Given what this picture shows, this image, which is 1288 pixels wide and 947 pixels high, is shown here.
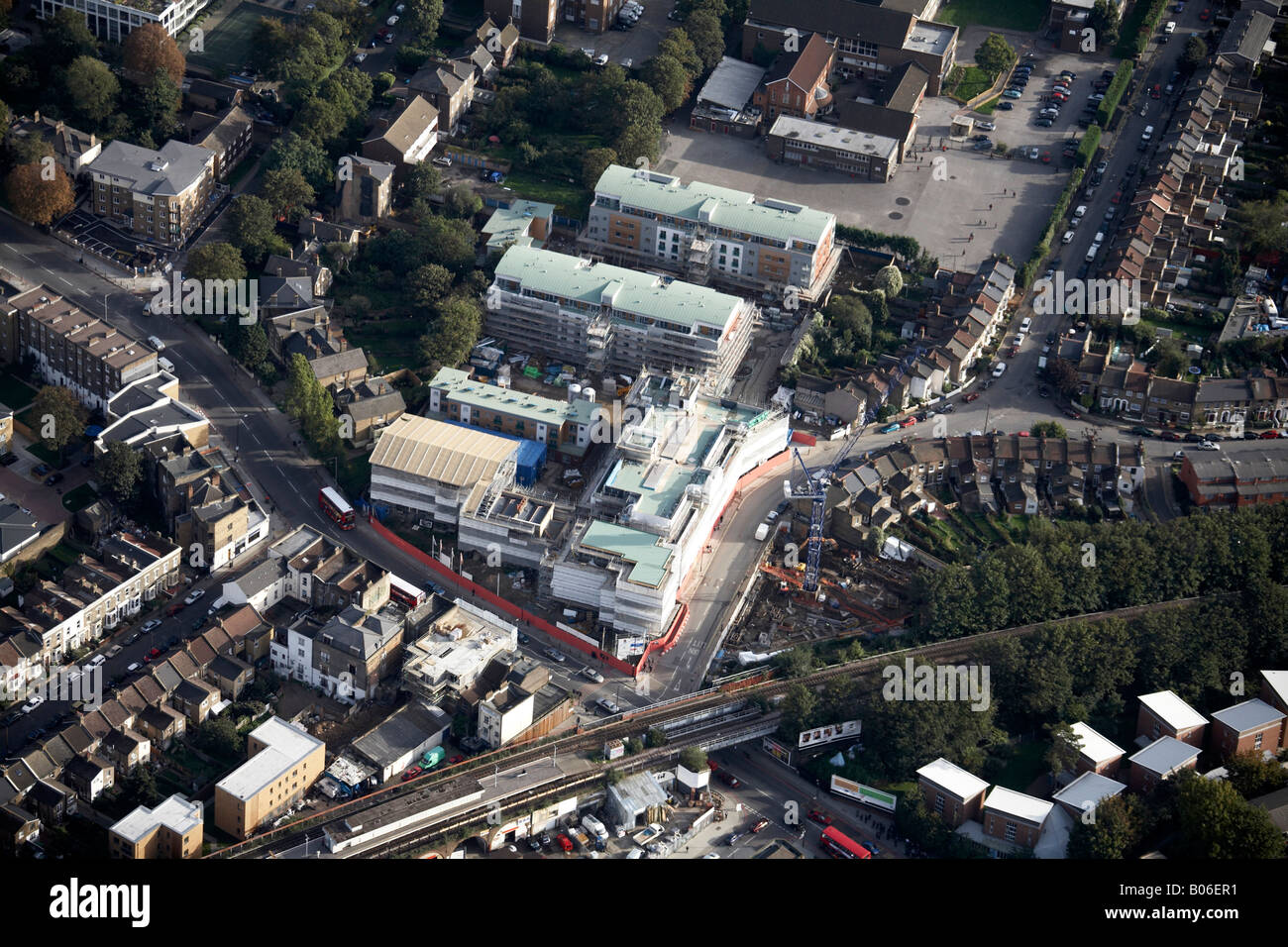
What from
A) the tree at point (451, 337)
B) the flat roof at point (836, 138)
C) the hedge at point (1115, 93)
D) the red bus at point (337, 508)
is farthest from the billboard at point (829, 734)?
the hedge at point (1115, 93)

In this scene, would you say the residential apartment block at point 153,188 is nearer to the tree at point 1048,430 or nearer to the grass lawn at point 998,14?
the tree at point 1048,430

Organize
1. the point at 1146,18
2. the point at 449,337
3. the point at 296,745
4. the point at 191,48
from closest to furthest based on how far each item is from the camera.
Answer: the point at 296,745 < the point at 449,337 < the point at 191,48 < the point at 1146,18

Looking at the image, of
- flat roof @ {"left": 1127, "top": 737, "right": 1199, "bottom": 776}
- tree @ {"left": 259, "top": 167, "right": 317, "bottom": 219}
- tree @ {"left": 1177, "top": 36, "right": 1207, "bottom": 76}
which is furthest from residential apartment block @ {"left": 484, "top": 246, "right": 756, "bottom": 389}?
tree @ {"left": 1177, "top": 36, "right": 1207, "bottom": 76}

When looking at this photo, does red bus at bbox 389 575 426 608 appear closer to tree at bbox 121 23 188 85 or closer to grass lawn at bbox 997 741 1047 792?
grass lawn at bbox 997 741 1047 792

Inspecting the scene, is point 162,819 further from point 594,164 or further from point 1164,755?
point 594,164

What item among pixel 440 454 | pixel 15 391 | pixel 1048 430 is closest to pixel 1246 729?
pixel 1048 430

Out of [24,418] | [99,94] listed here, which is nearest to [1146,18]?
[99,94]

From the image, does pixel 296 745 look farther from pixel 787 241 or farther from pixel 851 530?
pixel 787 241
